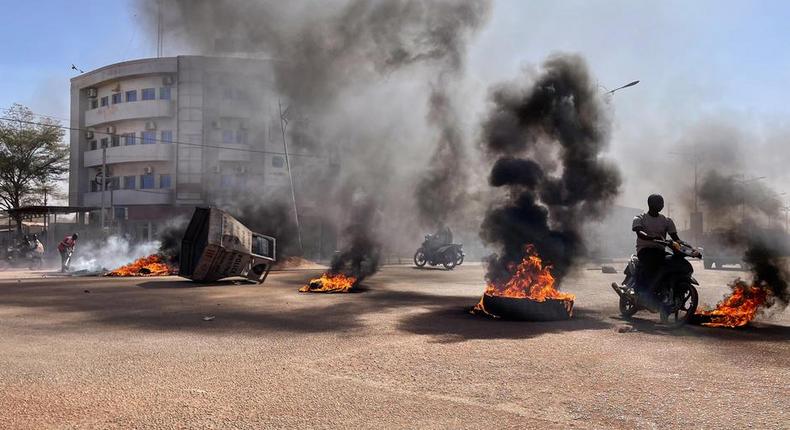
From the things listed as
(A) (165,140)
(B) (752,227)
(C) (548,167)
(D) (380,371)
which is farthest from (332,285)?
(A) (165,140)

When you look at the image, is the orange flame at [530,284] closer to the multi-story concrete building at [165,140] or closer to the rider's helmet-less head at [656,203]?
the rider's helmet-less head at [656,203]

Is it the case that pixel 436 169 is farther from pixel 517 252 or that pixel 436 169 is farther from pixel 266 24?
pixel 517 252

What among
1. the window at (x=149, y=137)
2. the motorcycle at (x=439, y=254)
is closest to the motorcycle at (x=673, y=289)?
the motorcycle at (x=439, y=254)

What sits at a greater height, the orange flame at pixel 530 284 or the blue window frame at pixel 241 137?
the blue window frame at pixel 241 137

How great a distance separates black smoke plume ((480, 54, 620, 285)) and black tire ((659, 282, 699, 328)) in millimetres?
2235

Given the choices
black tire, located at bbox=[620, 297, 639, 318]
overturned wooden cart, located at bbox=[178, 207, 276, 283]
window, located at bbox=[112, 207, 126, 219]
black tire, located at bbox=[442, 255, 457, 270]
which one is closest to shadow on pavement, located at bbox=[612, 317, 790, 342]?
black tire, located at bbox=[620, 297, 639, 318]

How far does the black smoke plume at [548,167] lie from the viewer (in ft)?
33.9

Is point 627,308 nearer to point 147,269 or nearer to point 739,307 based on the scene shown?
point 739,307

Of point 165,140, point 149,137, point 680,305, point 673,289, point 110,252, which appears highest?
point 149,137

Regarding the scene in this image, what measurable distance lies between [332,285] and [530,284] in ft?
18.7

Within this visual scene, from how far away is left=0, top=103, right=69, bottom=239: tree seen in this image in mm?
40062

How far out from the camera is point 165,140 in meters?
39.6

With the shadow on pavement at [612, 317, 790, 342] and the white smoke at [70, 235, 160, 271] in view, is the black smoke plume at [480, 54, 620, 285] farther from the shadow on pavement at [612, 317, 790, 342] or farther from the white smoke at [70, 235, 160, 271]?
the white smoke at [70, 235, 160, 271]

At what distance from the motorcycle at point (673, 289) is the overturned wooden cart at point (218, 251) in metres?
10.3
